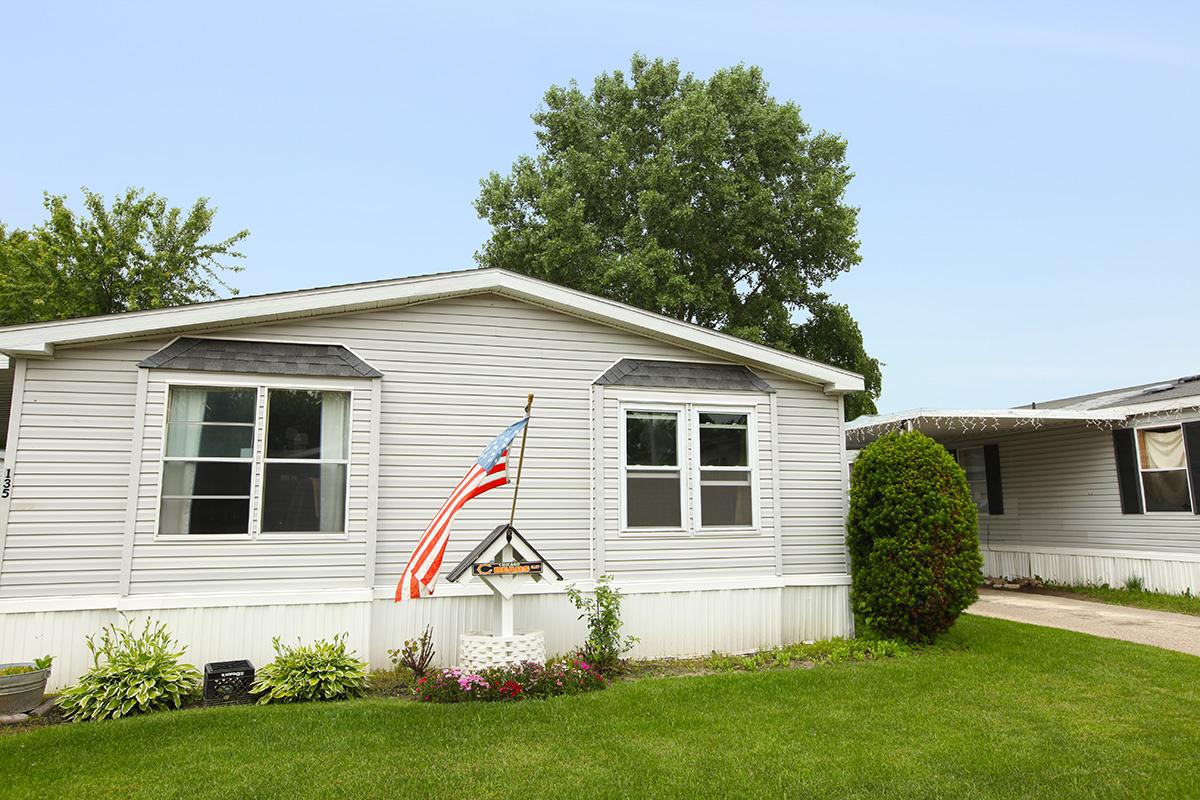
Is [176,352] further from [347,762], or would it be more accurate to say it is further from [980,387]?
[980,387]

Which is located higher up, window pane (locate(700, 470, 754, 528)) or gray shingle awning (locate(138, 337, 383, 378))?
gray shingle awning (locate(138, 337, 383, 378))

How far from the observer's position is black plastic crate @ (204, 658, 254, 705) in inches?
263

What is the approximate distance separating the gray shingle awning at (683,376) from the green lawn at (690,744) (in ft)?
10.5

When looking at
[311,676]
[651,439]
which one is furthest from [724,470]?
[311,676]

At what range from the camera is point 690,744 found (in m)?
5.58

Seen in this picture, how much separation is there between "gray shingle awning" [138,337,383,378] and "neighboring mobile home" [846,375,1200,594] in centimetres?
859

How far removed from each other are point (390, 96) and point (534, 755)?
15377mm

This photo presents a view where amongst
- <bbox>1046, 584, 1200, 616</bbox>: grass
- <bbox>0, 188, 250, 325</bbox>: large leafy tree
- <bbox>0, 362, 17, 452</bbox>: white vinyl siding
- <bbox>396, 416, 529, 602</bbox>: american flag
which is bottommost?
<bbox>1046, 584, 1200, 616</bbox>: grass

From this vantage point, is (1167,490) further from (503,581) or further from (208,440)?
(208,440)

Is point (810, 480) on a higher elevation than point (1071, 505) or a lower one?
higher

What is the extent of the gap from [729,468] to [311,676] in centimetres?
481

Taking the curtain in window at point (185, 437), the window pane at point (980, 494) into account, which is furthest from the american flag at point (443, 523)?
the window pane at point (980, 494)

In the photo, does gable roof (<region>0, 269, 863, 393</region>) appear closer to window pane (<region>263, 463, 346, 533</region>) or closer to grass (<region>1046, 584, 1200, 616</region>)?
window pane (<region>263, 463, 346, 533</region>)

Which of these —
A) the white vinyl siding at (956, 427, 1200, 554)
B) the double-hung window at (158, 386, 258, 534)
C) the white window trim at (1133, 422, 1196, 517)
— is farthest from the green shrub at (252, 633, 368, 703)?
the white vinyl siding at (956, 427, 1200, 554)
